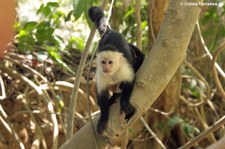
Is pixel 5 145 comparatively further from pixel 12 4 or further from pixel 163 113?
pixel 12 4

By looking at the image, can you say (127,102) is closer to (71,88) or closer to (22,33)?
(22,33)

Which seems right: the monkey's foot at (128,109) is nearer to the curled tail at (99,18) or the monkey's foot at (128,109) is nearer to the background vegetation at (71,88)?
the curled tail at (99,18)

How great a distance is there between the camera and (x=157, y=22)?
2.39 m

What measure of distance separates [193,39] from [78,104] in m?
0.90

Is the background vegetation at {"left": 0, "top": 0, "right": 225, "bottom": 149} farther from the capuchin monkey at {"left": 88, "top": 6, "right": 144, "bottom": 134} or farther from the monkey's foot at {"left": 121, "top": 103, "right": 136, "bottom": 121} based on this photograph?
the monkey's foot at {"left": 121, "top": 103, "right": 136, "bottom": 121}

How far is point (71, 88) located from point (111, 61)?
2.94 ft

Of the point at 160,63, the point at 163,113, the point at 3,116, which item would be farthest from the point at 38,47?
the point at 160,63

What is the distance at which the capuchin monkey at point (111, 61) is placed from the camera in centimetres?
151

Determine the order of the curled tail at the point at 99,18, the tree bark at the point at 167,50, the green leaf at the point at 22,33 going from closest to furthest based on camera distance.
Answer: the tree bark at the point at 167,50, the curled tail at the point at 99,18, the green leaf at the point at 22,33

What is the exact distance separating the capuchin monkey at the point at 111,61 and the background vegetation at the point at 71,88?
0.71 metres

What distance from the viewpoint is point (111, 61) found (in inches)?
65.4

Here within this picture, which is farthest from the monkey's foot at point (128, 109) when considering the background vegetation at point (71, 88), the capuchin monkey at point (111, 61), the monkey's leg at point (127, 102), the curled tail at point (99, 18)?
the background vegetation at point (71, 88)

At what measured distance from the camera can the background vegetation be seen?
8.09 ft

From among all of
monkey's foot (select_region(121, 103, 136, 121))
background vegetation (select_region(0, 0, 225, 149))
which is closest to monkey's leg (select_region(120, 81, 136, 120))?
monkey's foot (select_region(121, 103, 136, 121))
